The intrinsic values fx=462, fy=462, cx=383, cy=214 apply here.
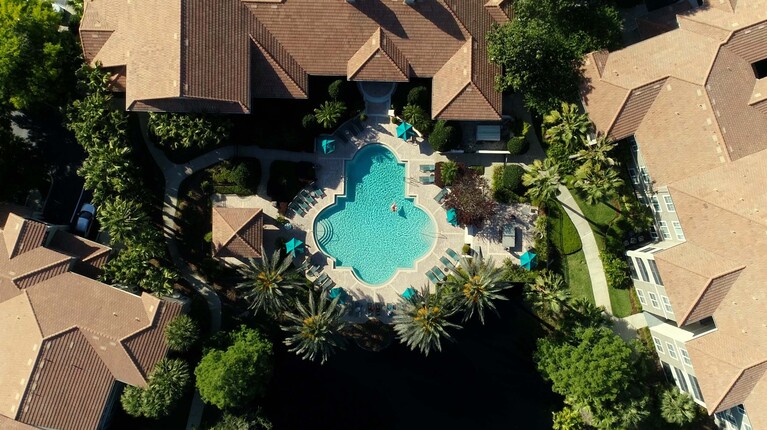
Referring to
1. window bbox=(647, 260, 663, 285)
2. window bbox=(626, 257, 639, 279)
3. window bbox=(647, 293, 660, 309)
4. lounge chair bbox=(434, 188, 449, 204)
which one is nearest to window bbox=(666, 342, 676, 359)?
window bbox=(647, 293, 660, 309)

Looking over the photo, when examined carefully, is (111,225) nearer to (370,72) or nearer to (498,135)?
(370,72)

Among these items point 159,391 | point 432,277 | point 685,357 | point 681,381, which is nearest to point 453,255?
point 432,277

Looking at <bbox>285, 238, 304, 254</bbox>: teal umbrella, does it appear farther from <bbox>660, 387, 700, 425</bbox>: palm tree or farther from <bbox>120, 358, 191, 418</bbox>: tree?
<bbox>660, 387, 700, 425</bbox>: palm tree

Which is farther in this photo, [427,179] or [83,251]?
[427,179]

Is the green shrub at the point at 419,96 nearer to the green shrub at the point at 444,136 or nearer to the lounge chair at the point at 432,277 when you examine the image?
the green shrub at the point at 444,136

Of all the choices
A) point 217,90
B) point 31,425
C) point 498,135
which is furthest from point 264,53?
point 31,425

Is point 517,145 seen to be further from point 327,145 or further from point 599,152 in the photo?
point 327,145
